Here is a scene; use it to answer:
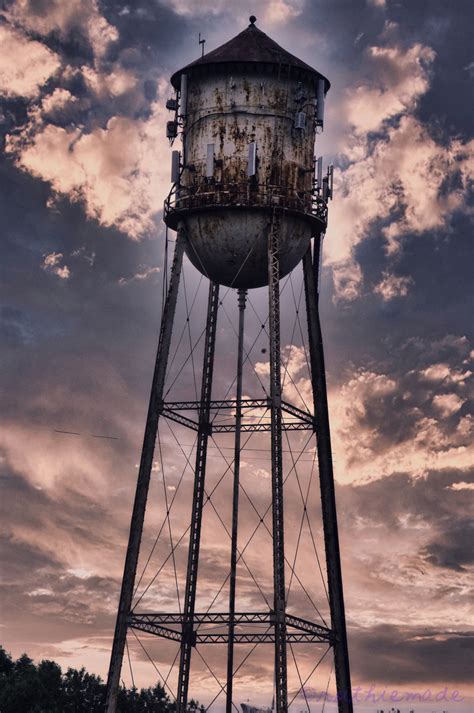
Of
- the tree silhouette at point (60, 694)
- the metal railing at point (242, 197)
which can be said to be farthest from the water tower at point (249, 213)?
the tree silhouette at point (60, 694)

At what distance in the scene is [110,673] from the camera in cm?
4734

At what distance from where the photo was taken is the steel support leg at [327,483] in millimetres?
50031

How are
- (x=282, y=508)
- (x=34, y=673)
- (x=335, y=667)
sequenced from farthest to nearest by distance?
(x=34, y=673)
(x=335, y=667)
(x=282, y=508)

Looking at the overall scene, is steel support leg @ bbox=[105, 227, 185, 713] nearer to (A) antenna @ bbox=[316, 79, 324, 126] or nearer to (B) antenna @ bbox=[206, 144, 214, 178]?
(B) antenna @ bbox=[206, 144, 214, 178]

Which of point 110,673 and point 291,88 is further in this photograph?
point 291,88

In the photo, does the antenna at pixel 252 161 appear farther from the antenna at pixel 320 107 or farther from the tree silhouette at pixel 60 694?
the tree silhouette at pixel 60 694

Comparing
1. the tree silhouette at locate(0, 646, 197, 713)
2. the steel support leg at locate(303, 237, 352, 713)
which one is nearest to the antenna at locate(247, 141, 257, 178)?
the steel support leg at locate(303, 237, 352, 713)

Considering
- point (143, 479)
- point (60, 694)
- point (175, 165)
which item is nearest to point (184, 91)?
point (175, 165)

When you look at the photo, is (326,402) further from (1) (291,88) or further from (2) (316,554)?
(1) (291,88)

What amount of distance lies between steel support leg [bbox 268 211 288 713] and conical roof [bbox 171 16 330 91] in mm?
5665

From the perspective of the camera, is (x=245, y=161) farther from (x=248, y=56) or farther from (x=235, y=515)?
(x=235, y=515)

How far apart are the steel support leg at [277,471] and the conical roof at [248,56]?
5665mm

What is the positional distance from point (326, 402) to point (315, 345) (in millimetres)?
2155

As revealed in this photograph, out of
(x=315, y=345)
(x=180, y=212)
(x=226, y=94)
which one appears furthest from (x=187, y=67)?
(x=315, y=345)
